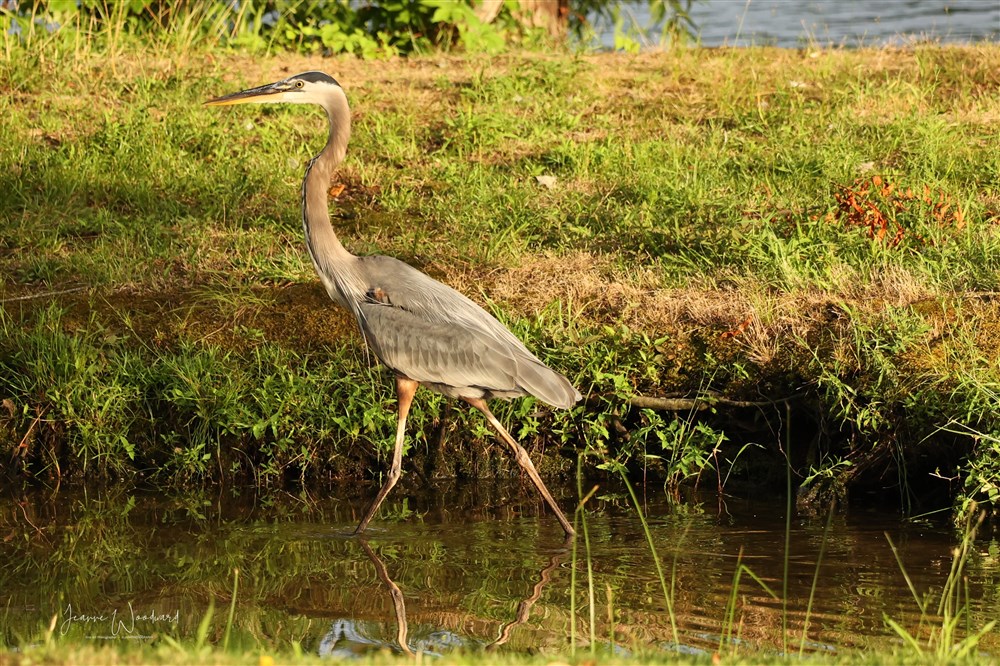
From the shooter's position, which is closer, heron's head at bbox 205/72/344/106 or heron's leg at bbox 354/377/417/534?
heron's leg at bbox 354/377/417/534

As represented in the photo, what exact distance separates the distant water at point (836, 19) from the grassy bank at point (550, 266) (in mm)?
4872

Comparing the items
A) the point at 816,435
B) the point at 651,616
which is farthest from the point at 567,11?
the point at 651,616

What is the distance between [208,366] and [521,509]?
1.61 m

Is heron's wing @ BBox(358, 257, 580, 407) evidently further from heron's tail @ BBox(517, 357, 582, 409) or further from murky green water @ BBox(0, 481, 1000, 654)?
murky green water @ BBox(0, 481, 1000, 654)

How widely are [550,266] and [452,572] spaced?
226 centimetres

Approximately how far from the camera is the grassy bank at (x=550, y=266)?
5.78 m

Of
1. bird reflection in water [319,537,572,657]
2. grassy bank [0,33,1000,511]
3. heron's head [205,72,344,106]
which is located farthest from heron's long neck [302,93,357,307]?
bird reflection in water [319,537,572,657]

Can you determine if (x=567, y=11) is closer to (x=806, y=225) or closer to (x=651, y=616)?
(x=806, y=225)

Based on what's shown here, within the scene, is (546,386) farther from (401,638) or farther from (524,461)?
(401,638)

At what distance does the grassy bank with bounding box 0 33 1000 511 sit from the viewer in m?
5.78

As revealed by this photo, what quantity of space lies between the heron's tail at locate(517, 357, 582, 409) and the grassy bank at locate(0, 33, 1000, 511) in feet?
1.88

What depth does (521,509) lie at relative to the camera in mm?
5777

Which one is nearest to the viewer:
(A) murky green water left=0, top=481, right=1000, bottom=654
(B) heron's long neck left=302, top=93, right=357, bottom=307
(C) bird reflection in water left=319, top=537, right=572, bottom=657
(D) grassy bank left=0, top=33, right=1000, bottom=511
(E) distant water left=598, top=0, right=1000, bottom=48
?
(C) bird reflection in water left=319, top=537, right=572, bottom=657

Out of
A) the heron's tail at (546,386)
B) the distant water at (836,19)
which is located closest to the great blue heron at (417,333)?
the heron's tail at (546,386)
